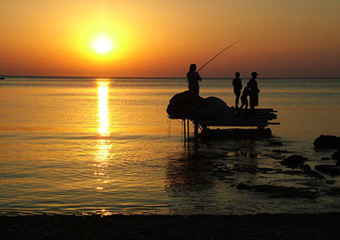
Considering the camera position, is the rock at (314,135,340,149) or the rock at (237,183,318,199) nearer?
the rock at (237,183,318,199)

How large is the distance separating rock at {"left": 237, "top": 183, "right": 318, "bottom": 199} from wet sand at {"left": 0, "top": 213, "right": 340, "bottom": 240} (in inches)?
75.1

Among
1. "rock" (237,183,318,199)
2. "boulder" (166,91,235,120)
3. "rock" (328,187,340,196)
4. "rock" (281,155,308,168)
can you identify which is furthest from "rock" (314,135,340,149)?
"rock" (237,183,318,199)

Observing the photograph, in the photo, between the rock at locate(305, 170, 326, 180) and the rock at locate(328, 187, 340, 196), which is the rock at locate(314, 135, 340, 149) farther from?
the rock at locate(328, 187, 340, 196)

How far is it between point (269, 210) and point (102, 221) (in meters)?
3.46

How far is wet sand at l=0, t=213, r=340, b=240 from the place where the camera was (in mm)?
7629

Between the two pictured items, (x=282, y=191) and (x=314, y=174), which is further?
(x=314, y=174)

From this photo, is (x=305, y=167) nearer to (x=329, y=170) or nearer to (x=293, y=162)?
(x=293, y=162)

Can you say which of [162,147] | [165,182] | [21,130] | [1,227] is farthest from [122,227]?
[21,130]

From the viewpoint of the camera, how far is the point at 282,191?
37.0 ft

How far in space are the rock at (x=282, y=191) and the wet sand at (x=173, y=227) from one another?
1.91 meters

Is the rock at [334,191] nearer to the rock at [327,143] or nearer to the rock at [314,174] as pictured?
the rock at [314,174]

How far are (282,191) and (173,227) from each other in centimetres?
410

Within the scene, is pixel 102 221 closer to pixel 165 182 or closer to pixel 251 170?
pixel 165 182

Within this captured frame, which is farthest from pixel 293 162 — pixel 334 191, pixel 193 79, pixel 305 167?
pixel 193 79
